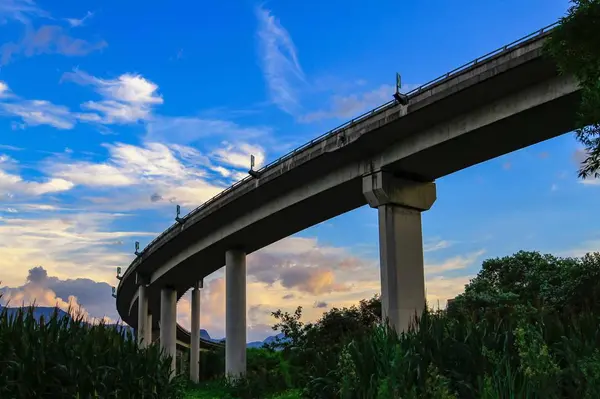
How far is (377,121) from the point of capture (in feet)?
79.0

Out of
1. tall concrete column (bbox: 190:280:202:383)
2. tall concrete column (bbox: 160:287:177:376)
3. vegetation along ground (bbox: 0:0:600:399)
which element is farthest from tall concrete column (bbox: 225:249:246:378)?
vegetation along ground (bbox: 0:0:600:399)

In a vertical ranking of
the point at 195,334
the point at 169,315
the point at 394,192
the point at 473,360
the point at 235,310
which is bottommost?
the point at 473,360

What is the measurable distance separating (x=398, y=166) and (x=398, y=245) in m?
3.15

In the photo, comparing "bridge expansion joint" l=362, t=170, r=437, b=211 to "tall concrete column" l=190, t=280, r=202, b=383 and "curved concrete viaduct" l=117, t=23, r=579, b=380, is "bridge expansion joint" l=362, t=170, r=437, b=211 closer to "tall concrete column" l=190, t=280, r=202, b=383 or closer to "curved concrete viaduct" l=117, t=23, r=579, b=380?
"curved concrete viaduct" l=117, t=23, r=579, b=380

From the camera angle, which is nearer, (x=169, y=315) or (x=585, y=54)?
(x=585, y=54)

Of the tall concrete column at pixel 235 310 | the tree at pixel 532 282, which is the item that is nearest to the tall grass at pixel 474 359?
the tree at pixel 532 282

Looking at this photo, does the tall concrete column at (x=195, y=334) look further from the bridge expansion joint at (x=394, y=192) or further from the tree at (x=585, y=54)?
the tree at (x=585, y=54)

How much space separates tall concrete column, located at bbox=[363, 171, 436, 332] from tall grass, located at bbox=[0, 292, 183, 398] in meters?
15.4

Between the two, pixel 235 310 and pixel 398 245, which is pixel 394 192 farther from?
pixel 235 310

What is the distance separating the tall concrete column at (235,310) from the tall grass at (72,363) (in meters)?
26.5

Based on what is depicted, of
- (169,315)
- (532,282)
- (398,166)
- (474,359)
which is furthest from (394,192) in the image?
(169,315)

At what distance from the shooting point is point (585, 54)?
515 inches

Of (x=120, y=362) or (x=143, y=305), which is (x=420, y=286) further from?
(x=143, y=305)

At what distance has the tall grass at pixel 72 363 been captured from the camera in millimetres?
9148
